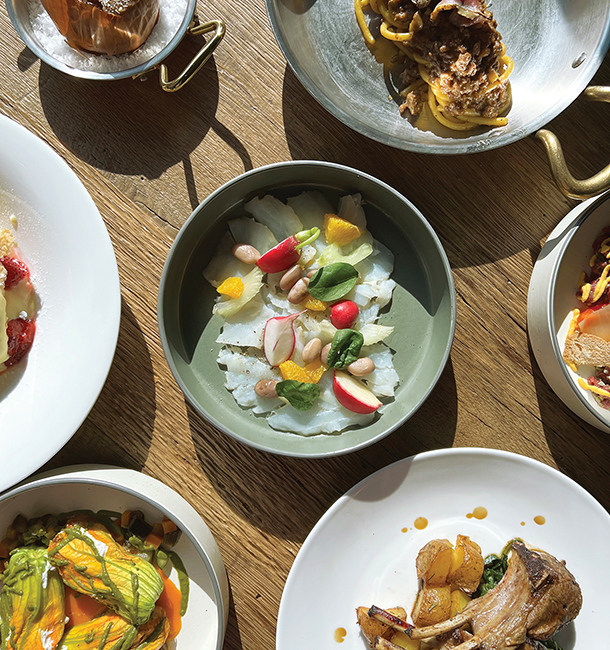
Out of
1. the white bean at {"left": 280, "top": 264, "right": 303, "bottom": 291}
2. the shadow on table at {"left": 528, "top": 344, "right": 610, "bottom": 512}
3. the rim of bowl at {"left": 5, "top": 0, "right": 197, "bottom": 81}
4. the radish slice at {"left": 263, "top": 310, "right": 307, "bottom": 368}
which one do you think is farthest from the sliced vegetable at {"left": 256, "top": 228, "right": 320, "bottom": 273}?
the shadow on table at {"left": 528, "top": 344, "right": 610, "bottom": 512}

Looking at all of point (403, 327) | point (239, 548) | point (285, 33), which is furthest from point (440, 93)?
point (239, 548)

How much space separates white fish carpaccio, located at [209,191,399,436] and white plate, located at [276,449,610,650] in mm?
191

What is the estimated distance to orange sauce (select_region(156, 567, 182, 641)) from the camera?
1200mm

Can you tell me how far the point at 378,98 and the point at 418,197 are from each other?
10.2 inches

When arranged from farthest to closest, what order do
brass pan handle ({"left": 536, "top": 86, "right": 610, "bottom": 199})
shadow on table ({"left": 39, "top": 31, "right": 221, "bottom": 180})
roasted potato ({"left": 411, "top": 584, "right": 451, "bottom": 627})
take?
shadow on table ({"left": 39, "top": 31, "right": 221, "bottom": 180}) → roasted potato ({"left": 411, "top": 584, "right": 451, "bottom": 627}) → brass pan handle ({"left": 536, "top": 86, "right": 610, "bottom": 199})

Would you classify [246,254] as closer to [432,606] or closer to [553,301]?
[553,301]

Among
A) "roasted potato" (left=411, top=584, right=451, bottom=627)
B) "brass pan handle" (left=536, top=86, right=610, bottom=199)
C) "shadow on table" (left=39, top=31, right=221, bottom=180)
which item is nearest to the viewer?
"brass pan handle" (left=536, top=86, right=610, bottom=199)

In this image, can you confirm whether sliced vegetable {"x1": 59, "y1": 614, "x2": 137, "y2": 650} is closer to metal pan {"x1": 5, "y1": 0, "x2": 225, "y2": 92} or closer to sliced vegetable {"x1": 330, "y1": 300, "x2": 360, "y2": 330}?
sliced vegetable {"x1": 330, "y1": 300, "x2": 360, "y2": 330}

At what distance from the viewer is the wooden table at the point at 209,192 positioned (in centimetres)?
125

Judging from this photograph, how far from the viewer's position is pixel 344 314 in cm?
115

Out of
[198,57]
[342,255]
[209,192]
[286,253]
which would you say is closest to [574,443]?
[342,255]

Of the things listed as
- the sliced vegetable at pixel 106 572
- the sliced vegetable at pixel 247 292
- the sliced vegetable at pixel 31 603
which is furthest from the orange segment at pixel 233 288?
the sliced vegetable at pixel 31 603

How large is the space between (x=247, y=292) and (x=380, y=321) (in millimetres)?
333

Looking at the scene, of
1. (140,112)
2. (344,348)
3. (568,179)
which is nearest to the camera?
(568,179)
